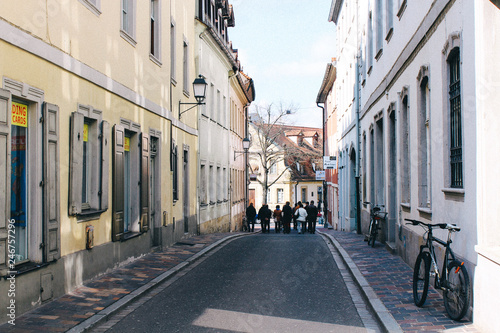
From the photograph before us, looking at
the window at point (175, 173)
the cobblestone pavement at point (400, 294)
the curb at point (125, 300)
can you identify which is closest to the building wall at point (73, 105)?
the curb at point (125, 300)

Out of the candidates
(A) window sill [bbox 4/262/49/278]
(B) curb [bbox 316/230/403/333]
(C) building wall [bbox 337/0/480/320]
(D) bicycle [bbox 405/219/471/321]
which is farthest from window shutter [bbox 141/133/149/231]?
(D) bicycle [bbox 405/219/471/321]

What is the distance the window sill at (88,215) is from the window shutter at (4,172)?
2.44m

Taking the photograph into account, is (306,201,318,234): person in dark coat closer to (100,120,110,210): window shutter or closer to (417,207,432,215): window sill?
(417,207,432,215): window sill

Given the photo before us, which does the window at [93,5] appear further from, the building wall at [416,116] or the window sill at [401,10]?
the window sill at [401,10]

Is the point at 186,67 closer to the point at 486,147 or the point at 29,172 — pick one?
the point at 29,172

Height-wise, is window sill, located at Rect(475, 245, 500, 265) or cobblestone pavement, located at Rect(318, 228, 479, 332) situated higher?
window sill, located at Rect(475, 245, 500, 265)

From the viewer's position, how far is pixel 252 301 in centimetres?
890

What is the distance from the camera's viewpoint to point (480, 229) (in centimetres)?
684

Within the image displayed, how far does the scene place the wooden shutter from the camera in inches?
546

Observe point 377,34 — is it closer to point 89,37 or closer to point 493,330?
point 89,37

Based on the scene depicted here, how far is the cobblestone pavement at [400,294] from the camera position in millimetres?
7000

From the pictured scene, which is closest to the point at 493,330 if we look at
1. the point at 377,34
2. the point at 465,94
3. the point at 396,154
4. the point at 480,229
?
the point at 480,229

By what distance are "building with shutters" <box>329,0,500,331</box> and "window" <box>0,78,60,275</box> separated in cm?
555

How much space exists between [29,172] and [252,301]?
363 cm
